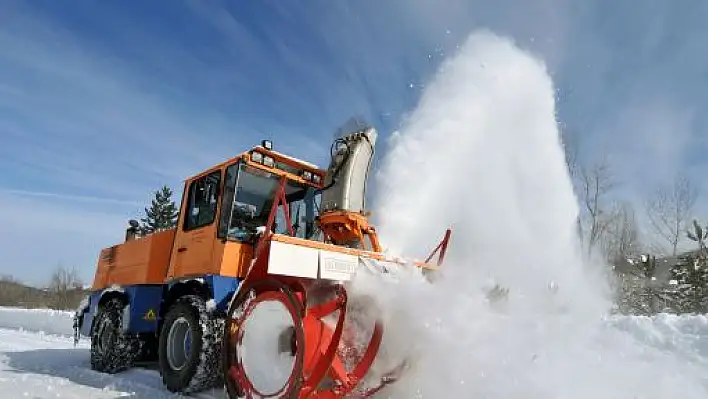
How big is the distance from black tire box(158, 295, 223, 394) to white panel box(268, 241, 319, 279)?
54.3 inches

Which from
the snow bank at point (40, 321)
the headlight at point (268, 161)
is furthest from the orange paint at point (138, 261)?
the snow bank at point (40, 321)

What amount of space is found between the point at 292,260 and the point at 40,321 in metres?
18.5

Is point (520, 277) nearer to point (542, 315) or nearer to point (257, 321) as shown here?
point (542, 315)

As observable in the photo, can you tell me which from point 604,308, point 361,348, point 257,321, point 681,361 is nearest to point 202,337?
point 257,321

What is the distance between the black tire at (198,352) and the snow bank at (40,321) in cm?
1315

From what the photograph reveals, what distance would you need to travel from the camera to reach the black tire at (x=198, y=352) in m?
5.04

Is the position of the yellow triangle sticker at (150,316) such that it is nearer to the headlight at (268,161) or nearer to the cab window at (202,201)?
the cab window at (202,201)

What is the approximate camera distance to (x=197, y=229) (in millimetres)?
5926

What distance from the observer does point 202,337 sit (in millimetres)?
5023

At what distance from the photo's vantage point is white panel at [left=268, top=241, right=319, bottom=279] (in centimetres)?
414

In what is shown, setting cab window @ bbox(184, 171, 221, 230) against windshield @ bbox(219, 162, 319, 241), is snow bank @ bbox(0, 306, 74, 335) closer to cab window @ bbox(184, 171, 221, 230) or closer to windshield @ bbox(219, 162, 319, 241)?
cab window @ bbox(184, 171, 221, 230)

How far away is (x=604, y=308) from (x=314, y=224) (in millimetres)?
12784

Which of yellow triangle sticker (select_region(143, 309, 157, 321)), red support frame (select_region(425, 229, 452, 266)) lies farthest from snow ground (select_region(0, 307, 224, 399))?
red support frame (select_region(425, 229, 452, 266))

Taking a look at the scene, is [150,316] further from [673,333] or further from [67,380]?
[673,333]
